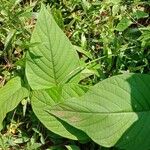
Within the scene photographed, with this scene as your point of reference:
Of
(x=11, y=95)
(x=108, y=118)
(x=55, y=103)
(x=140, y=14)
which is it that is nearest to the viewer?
(x=108, y=118)

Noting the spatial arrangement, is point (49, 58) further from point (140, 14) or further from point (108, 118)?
point (140, 14)

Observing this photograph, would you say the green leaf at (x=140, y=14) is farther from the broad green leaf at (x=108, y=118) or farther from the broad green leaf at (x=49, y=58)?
the broad green leaf at (x=108, y=118)

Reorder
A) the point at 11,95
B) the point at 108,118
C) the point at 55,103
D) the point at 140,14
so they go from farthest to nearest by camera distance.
→ the point at 140,14, the point at 11,95, the point at 55,103, the point at 108,118

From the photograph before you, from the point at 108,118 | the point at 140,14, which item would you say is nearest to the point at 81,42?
the point at 140,14

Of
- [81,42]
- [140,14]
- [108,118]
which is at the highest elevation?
[140,14]

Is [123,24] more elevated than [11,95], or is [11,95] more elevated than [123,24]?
[123,24]

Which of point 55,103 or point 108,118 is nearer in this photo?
point 108,118

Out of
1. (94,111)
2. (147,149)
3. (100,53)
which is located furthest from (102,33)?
(147,149)
